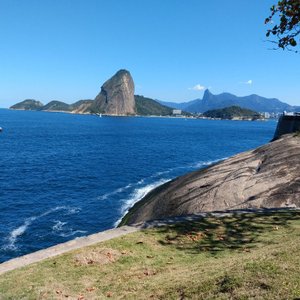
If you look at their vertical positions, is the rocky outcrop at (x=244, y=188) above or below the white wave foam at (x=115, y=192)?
above

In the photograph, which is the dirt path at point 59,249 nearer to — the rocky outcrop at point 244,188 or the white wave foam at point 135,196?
the rocky outcrop at point 244,188

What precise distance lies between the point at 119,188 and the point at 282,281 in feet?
154

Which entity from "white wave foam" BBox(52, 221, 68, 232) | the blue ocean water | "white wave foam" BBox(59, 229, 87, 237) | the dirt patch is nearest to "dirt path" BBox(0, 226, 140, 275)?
the dirt patch

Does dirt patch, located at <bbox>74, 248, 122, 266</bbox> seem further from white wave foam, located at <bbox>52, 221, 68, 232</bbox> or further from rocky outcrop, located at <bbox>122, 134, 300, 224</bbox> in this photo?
white wave foam, located at <bbox>52, 221, 68, 232</bbox>

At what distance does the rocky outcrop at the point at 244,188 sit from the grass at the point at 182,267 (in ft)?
21.7

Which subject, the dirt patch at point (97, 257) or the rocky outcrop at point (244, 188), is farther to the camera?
the rocky outcrop at point (244, 188)

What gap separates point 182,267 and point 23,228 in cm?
2800

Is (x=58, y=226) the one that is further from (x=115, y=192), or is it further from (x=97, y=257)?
(x=97, y=257)

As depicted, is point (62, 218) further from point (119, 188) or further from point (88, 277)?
point (88, 277)

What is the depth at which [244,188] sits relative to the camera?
26.1 m

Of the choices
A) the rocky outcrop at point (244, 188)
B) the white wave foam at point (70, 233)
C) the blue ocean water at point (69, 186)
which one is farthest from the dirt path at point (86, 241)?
the white wave foam at point (70, 233)

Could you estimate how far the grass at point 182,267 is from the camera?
31.3 feet

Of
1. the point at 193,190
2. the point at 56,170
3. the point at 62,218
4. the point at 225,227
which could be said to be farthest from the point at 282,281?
the point at 56,170

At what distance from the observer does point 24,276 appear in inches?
488
